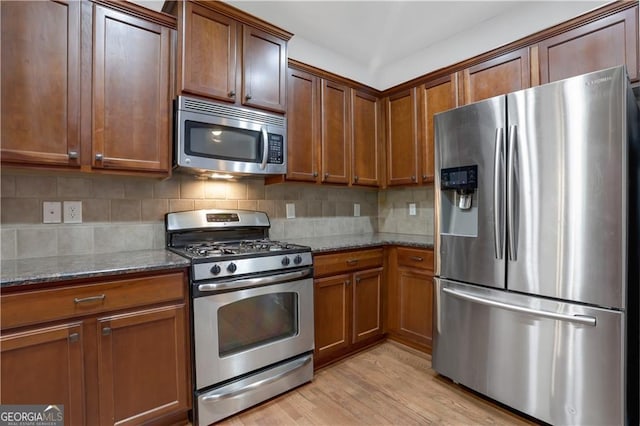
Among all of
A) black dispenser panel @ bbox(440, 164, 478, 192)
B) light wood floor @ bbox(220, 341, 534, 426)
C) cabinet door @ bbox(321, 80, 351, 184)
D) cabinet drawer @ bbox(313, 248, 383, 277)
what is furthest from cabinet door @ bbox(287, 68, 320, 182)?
light wood floor @ bbox(220, 341, 534, 426)

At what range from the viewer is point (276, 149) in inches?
88.6

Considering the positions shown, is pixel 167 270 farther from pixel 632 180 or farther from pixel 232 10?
pixel 632 180

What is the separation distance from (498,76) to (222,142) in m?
2.05

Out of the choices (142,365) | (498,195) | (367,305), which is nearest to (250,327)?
(142,365)

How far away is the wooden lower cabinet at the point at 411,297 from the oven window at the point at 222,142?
1452mm

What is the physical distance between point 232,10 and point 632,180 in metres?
2.43

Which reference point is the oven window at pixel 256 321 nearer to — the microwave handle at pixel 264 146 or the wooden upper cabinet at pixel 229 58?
the microwave handle at pixel 264 146

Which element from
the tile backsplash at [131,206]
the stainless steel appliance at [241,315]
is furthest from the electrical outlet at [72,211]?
the stainless steel appliance at [241,315]

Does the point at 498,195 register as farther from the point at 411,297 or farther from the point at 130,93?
the point at 130,93

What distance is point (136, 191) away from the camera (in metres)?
2.05

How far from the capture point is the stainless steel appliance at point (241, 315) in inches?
66.4

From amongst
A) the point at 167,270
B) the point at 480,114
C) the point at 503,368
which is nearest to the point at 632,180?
the point at 480,114

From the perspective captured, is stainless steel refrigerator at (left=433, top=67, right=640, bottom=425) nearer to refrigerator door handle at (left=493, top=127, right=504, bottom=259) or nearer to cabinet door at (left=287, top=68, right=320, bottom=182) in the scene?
refrigerator door handle at (left=493, top=127, right=504, bottom=259)

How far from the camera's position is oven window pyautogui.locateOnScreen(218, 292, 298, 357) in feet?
5.89
